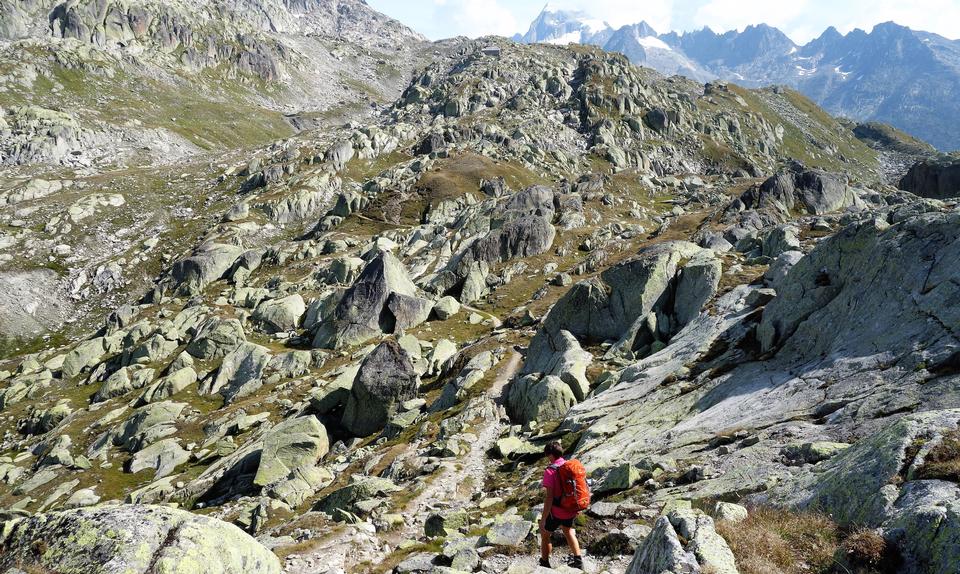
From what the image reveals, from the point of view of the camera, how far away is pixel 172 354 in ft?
224

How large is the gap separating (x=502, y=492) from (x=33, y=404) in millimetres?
75594

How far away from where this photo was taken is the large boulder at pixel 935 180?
130 meters

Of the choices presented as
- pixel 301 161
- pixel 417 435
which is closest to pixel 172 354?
pixel 417 435

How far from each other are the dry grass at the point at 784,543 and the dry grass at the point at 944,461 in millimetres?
2284

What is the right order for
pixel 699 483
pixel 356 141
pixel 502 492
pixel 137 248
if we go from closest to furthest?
pixel 699 483 → pixel 502 492 → pixel 137 248 → pixel 356 141

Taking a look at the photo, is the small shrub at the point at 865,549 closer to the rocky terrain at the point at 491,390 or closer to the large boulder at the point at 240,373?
the rocky terrain at the point at 491,390

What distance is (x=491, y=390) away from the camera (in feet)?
131

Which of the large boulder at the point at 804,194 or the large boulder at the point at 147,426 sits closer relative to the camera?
the large boulder at the point at 147,426

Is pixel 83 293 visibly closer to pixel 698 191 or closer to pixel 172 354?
pixel 172 354

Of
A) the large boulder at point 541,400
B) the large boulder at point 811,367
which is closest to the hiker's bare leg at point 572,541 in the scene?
the large boulder at point 811,367

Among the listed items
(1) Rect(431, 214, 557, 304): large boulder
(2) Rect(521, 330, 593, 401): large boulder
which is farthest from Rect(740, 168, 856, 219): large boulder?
(2) Rect(521, 330, 593, 401): large boulder

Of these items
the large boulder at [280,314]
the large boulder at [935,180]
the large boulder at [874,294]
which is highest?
the large boulder at [935,180]

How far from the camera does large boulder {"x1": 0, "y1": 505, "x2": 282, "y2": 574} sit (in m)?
10.8

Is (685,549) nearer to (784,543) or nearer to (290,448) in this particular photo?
(784,543)
